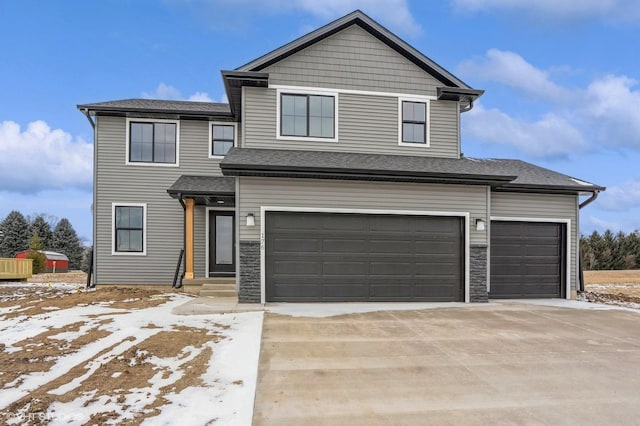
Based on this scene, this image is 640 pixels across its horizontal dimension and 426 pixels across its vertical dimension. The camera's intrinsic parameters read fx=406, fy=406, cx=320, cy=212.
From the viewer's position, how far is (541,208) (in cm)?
1186

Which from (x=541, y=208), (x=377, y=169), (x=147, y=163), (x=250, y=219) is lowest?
(x=250, y=219)

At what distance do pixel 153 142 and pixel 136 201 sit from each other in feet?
6.69

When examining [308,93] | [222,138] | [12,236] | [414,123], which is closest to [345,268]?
[414,123]

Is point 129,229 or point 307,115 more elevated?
point 307,115

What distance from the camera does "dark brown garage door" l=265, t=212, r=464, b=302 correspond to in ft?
32.7

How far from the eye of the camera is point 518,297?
11711 mm

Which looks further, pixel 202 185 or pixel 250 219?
pixel 202 185

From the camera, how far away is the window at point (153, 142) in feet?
44.0

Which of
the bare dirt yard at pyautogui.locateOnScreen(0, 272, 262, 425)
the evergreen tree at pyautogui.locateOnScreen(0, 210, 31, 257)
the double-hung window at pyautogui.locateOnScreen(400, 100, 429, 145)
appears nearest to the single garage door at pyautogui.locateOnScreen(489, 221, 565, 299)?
the double-hung window at pyautogui.locateOnScreen(400, 100, 429, 145)

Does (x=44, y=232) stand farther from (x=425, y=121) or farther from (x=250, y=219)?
(x=425, y=121)

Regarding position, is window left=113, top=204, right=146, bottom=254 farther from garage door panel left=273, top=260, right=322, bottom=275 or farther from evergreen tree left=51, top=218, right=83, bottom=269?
evergreen tree left=51, top=218, right=83, bottom=269

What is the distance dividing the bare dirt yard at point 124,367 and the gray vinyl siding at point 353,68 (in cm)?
685

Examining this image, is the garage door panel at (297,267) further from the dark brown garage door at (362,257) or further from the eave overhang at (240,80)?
the eave overhang at (240,80)

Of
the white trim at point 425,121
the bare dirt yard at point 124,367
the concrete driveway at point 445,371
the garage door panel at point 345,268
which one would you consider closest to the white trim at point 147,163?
the bare dirt yard at point 124,367
